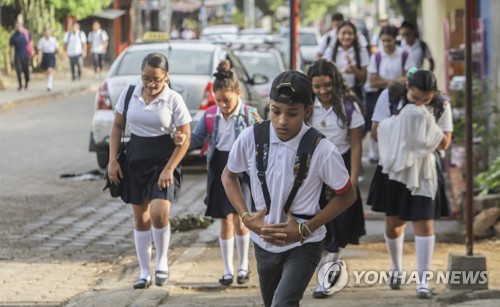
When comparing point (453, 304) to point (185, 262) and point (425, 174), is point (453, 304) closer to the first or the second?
point (425, 174)

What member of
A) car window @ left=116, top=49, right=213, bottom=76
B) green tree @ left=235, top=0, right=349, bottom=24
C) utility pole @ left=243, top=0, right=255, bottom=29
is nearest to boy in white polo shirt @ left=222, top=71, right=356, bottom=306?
car window @ left=116, top=49, right=213, bottom=76

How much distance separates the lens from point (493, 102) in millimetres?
13141

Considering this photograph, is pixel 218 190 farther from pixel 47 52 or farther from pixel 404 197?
pixel 47 52

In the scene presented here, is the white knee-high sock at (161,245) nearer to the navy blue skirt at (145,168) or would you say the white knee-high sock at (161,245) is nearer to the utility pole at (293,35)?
the navy blue skirt at (145,168)

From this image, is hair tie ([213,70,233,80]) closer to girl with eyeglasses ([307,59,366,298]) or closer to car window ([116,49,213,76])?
girl with eyeglasses ([307,59,366,298])

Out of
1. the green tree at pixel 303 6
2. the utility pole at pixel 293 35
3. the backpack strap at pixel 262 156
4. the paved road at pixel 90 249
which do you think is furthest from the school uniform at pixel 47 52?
the green tree at pixel 303 6

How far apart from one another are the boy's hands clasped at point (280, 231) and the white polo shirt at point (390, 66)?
820 cm

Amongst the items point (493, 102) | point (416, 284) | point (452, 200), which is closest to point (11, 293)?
point (416, 284)

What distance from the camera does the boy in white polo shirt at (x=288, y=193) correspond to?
5820 mm

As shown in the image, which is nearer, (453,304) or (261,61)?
(453,304)

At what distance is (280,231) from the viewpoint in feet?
19.0

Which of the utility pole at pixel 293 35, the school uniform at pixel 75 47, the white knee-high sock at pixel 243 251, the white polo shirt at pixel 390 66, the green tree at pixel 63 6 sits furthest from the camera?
the green tree at pixel 63 6

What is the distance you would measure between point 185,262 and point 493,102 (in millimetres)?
5074

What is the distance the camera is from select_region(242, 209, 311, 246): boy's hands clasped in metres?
5.80
